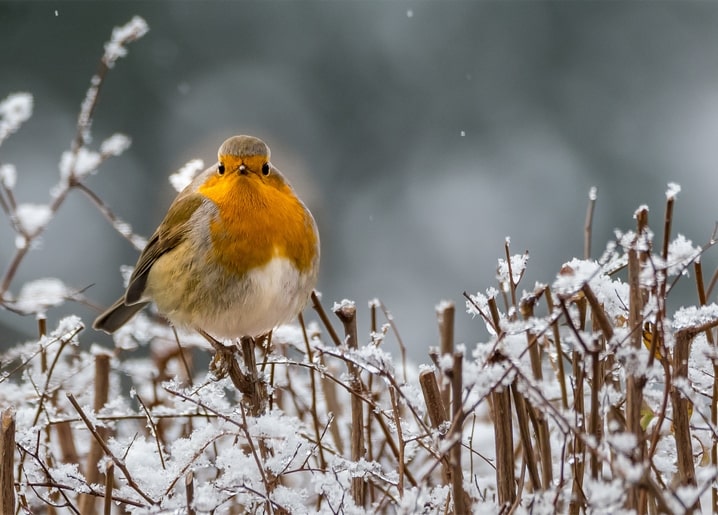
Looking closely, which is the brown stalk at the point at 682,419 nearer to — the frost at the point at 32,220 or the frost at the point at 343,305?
the frost at the point at 343,305

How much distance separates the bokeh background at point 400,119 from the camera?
6664mm

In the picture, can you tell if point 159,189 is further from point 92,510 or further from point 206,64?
point 92,510

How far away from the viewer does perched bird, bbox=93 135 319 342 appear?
81.0 inches

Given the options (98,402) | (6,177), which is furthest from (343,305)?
(6,177)

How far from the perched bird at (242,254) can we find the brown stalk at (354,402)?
0.57 meters

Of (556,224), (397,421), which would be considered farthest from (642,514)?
(556,224)

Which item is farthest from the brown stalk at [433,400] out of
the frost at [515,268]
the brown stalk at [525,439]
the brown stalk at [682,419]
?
the brown stalk at [682,419]

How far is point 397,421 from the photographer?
51.4 inches

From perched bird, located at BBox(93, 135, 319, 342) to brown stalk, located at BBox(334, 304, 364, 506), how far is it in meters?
0.57

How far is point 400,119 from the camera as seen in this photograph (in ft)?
24.5

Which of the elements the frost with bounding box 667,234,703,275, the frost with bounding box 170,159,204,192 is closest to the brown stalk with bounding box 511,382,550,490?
the frost with bounding box 667,234,703,275

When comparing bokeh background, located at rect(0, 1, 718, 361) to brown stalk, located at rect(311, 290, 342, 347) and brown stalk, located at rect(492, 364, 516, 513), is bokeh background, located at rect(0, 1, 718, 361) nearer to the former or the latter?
brown stalk, located at rect(311, 290, 342, 347)

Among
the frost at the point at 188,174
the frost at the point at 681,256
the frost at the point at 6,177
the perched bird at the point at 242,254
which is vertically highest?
the frost at the point at 188,174

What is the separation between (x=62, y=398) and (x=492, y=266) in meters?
4.06
